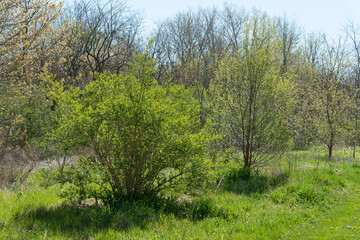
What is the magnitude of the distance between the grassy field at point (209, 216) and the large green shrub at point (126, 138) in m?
0.54

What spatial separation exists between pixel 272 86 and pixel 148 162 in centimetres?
489

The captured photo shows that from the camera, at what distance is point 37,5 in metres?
7.17

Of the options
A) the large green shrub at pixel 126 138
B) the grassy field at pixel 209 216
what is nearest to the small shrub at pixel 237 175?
the grassy field at pixel 209 216

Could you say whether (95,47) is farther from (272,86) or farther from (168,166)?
(168,166)

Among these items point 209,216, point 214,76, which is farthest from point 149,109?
point 214,76

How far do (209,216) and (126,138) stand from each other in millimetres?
2187

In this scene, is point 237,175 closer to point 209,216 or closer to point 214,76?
point 209,216

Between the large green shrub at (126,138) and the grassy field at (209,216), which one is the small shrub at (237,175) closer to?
the grassy field at (209,216)

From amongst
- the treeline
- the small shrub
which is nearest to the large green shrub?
the treeline

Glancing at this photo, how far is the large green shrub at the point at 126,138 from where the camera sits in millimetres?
5062

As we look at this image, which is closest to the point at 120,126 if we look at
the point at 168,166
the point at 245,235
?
the point at 168,166

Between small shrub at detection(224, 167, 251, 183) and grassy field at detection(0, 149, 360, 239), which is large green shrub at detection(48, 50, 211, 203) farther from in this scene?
small shrub at detection(224, 167, 251, 183)

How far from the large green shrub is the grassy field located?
21.3 inches

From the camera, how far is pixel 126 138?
519 centimetres
